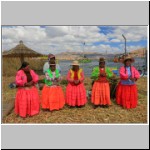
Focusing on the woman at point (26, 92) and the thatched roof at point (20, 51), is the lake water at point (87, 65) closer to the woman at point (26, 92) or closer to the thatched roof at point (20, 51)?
the woman at point (26, 92)

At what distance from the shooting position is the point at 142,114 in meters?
6.29

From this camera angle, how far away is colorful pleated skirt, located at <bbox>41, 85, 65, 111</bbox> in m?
6.30

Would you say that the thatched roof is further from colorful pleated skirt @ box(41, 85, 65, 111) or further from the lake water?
colorful pleated skirt @ box(41, 85, 65, 111)

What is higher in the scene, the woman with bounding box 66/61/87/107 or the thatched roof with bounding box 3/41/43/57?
the thatched roof with bounding box 3/41/43/57

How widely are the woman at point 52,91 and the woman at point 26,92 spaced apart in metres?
0.36

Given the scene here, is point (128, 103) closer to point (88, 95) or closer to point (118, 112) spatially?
point (118, 112)

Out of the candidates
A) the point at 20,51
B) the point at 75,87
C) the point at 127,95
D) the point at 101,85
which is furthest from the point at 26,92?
the point at 20,51

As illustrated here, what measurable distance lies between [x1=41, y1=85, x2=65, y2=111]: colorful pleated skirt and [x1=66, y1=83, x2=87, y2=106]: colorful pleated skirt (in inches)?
10.1

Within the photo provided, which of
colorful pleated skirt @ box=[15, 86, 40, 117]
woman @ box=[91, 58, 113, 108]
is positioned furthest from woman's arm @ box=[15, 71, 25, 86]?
woman @ box=[91, 58, 113, 108]

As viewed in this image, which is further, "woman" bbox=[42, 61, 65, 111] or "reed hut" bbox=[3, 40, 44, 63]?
"reed hut" bbox=[3, 40, 44, 63]

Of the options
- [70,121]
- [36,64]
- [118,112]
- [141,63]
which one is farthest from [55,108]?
[36,64]

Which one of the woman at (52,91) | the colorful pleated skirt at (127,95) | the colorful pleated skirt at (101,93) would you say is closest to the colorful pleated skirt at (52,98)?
the woman at (52,91)

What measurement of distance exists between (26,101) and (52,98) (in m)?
0.76

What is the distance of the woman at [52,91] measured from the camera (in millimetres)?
6121
